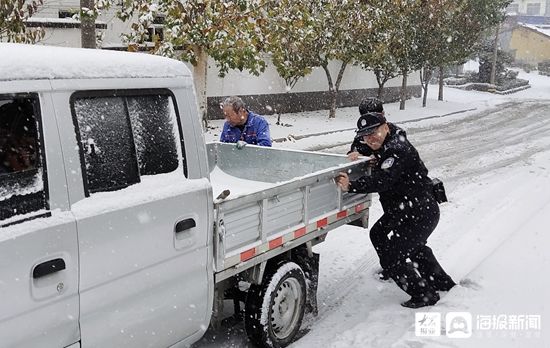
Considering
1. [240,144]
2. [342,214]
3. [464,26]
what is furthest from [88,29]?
[464,26]

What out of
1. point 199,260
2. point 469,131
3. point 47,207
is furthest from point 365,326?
point 469,131

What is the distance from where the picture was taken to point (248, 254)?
162 inches

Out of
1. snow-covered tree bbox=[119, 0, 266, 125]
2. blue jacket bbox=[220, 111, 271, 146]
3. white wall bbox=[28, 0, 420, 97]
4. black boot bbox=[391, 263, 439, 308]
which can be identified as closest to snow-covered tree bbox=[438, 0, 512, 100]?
white wall bbox=[28, 0, 420, 97]

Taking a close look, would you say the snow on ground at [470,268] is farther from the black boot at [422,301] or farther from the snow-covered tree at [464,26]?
the snow-covered tree at [464,26]

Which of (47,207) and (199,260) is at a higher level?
(47,207)

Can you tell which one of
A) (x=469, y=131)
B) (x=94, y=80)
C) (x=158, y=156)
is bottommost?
(x=469, y=131)

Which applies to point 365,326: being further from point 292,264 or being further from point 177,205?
point 177,205

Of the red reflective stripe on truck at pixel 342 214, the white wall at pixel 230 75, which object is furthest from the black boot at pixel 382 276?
the white wall at pixel 230 75

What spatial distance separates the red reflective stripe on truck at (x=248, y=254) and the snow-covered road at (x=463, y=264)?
41.1 inches

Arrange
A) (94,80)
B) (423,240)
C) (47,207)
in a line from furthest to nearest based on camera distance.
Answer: (423,240)
(94,80)
(47,207)

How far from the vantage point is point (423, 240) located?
18.4 ft

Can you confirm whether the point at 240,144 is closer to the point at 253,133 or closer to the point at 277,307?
the point at 253,133

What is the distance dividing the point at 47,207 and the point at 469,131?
1897cm

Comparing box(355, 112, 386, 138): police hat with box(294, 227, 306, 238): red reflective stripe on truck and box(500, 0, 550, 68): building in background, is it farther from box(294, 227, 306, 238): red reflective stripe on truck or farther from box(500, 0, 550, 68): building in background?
box(500, 0, 550, 68): building in background
